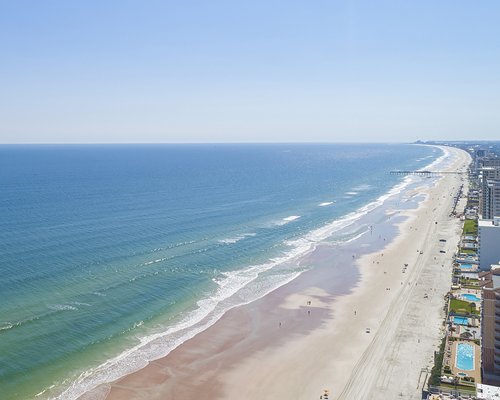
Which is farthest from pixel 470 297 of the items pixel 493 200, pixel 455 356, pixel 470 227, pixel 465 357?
pixel 493 200

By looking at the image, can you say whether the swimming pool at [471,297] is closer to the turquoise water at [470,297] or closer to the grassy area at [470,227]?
the turquoise water at [470,297]

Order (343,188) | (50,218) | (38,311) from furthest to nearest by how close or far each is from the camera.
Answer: (343,188)
(50,218)
(38,311)

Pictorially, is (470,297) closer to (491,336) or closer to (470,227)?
(491,336)

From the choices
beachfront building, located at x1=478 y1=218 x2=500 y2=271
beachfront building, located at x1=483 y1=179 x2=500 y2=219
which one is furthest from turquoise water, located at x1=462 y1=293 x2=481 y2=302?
beachfront building, located at x1=483 y1=179 x2=500 y2=219

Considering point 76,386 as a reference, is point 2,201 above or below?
above

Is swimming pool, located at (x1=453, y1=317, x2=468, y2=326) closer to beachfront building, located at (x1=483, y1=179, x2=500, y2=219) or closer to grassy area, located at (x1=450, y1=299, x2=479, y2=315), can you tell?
grassy area, located at (x1=450, y1=299, x2=479, y2=315)

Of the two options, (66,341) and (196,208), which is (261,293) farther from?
(196,208)

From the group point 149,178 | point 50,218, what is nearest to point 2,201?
point 50,218
